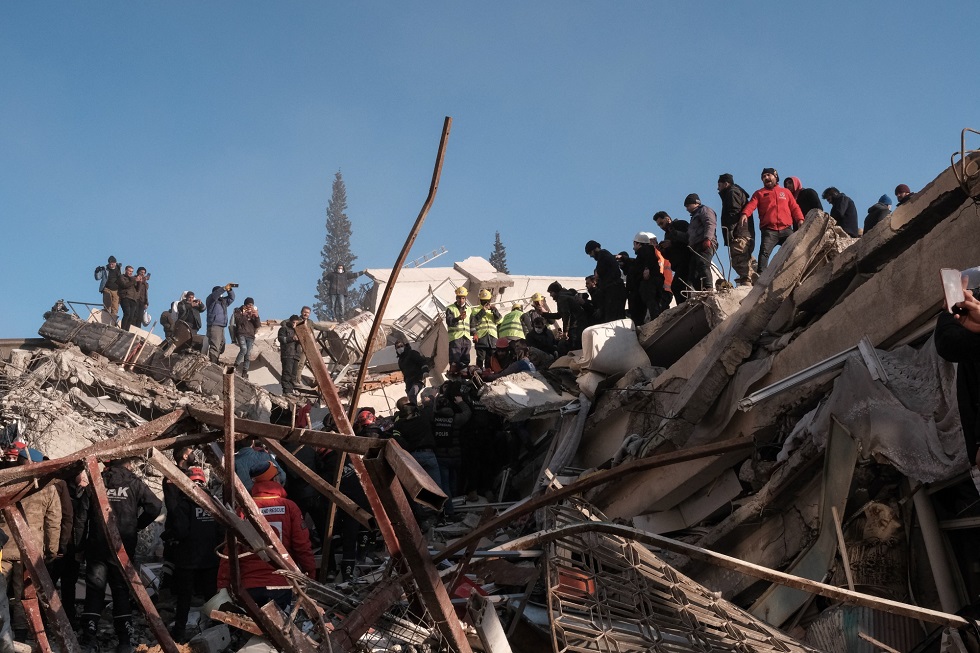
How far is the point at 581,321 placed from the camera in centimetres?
1431

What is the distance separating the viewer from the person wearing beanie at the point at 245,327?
65.4 feet

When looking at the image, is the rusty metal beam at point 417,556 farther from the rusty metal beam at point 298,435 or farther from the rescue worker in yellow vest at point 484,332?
the rescue worker in yellow vest at point 484,332

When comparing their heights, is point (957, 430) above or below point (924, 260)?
below

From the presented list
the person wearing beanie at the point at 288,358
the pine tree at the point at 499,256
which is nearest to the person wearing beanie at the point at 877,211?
the person wearing beanie at the point at 288,358

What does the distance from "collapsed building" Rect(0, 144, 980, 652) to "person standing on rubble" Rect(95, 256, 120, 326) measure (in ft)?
45.9

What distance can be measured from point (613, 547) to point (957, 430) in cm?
196

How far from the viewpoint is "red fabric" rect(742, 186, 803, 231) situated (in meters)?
11.4

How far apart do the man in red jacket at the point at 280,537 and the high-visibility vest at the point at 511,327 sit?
871 centimetres

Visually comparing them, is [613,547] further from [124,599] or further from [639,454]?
[124,599]

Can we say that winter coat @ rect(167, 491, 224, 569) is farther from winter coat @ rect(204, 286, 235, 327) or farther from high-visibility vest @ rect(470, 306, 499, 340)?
winter coat @ rect(204, 286, 235, 327)

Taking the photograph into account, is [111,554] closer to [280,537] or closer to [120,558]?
[280,537]

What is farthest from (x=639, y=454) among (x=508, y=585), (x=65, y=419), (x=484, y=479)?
(x=65, y=419)

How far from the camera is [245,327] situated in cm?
2000

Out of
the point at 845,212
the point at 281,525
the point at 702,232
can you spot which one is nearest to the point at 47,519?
the point at 281,525
